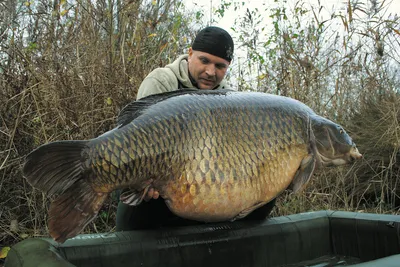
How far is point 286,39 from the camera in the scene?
355 centimetres

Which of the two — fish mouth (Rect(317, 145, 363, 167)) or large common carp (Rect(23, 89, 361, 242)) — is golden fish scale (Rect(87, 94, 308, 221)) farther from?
fish mouth (Rect(317, 145, 363, 167))

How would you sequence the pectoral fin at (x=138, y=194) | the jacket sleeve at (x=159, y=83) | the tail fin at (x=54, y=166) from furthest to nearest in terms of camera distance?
1. the jacket sleeve at (x=159, y=83)
2. the pectoral fin at (x=138, y=194)
3. the tail fin at (x=54, y=166)

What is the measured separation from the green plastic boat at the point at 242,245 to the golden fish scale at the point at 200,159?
23 centimetres

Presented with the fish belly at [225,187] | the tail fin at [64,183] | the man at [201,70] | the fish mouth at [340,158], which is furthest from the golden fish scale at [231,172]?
the man at [201,70]

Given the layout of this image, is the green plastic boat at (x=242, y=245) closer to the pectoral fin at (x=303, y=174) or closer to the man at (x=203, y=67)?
the pectoral fin at (x=303, y=174)

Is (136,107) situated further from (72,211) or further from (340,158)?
(340,158)

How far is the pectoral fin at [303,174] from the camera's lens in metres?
1.56

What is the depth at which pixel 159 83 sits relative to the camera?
2.09 metres

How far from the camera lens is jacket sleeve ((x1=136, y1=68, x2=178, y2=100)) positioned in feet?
6.78

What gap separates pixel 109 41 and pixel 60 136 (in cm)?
71

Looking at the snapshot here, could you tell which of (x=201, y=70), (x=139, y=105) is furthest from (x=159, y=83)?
(x=139, y=105)

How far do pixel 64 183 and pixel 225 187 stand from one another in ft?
1.51

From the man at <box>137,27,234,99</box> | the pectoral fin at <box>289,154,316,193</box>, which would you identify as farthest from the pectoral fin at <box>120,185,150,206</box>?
the man at <box>137,27,234,99</box>

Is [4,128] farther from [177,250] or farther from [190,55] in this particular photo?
[177,250]
